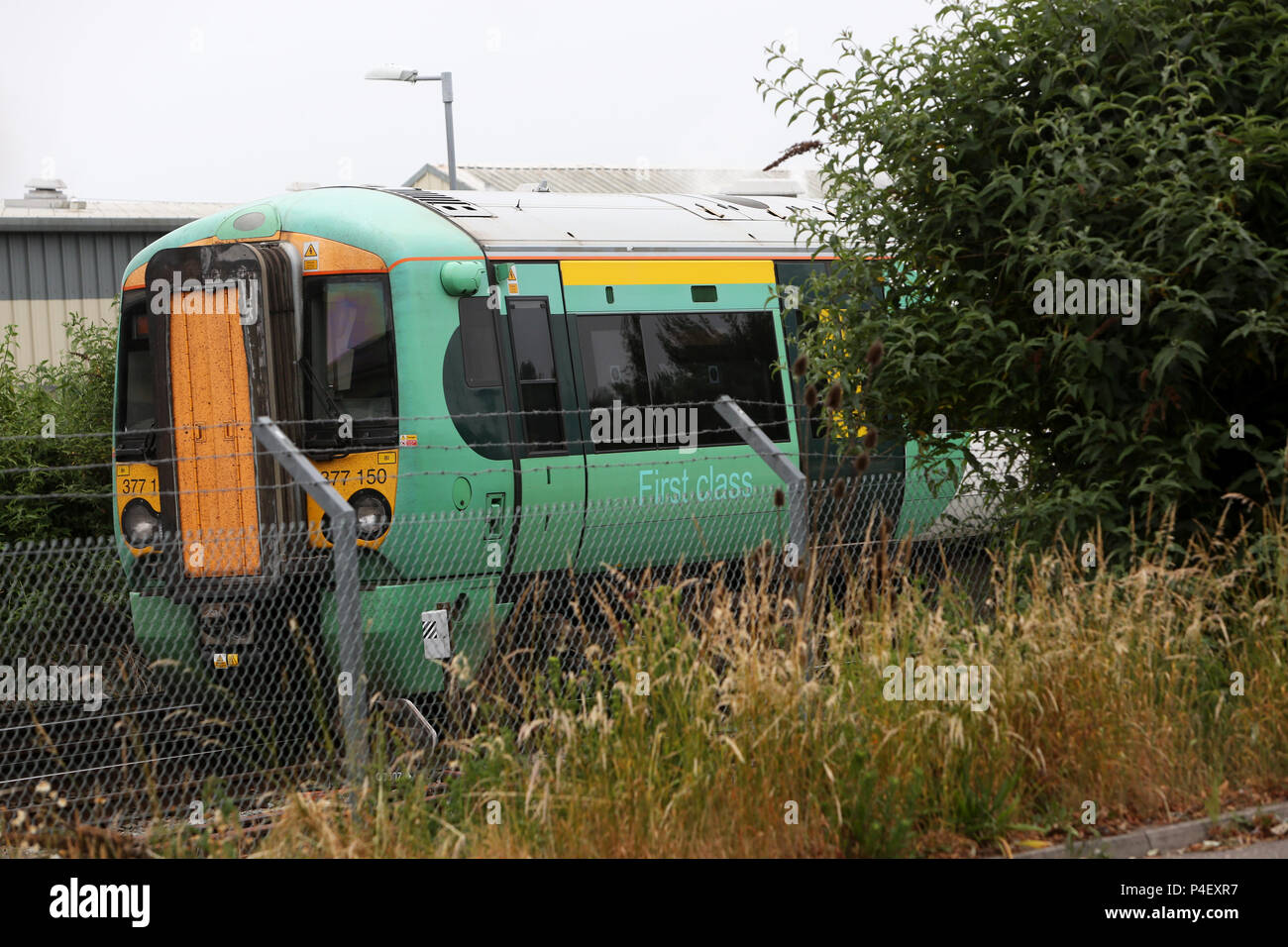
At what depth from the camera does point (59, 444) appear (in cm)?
1271

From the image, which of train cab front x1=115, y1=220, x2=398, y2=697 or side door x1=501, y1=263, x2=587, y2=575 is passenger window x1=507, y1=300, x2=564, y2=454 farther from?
train cab front x1=115, y1=220, x2=398, y2=697

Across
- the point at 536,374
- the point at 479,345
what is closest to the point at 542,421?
the point at 536,374

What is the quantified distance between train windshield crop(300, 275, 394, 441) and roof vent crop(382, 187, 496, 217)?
0.81 metres

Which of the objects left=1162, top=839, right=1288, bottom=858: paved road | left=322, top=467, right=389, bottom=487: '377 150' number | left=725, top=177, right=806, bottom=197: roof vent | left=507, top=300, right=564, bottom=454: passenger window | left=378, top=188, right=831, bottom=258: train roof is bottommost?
left=1162, top=839, right=1288, bottom=858: paved road

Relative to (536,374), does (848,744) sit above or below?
below

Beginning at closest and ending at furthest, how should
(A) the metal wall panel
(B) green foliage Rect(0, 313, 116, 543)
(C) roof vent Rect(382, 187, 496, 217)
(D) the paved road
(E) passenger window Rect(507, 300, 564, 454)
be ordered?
(D) the paved road, (E) passenger window Rect(507, 300, 564, 454), (C) roof vent Rect(382, 187, 496, 217), (B) green foliage Rect(0, 313, 116, 543), (A) the metal wall panel

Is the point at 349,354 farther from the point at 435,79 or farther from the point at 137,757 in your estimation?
the point at 435,79

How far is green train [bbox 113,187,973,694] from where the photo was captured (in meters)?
8.91

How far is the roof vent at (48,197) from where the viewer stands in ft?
78.6

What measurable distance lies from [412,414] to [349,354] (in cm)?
63

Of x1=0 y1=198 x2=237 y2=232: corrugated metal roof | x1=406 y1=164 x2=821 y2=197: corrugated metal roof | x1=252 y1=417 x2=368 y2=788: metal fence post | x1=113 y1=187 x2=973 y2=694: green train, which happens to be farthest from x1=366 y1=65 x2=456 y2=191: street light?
x1=252 y1=417 x2=368 y2=788: metal fence post

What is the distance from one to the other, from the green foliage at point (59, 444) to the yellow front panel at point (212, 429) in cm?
274

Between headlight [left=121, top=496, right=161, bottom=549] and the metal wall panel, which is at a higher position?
the metal wall panel
